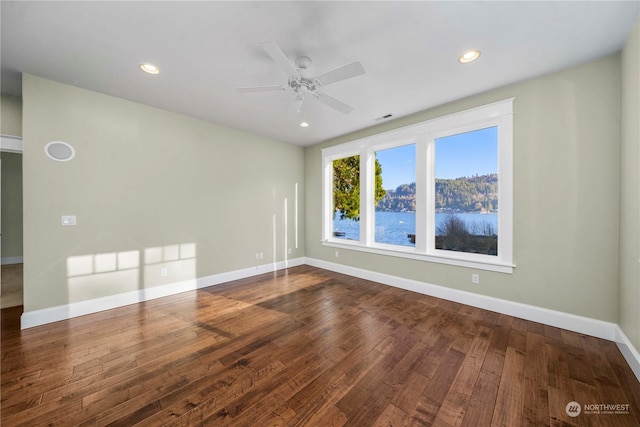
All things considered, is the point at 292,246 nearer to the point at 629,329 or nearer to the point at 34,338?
the point at 34,338

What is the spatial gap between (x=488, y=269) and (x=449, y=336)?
118cm

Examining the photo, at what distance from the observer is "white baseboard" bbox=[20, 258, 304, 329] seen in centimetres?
268

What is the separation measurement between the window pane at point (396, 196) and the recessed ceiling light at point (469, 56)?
1.55m

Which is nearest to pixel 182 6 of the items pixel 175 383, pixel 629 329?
pixel 175 383

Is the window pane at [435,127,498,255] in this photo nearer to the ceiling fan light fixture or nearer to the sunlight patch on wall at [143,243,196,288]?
the ceiling fan light fixture

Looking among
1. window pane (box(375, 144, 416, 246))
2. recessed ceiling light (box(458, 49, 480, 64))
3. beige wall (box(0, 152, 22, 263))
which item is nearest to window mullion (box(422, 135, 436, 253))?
window pane (box(375, 144, 416, 246))

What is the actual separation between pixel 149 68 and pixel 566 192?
470cm

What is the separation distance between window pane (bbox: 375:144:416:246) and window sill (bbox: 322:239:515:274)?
0.21 m

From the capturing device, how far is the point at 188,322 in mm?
2770

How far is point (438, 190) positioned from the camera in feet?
11.9

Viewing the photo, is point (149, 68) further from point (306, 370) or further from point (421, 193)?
point (421, 193)

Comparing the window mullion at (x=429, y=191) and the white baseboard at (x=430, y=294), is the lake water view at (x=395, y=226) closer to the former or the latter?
the window mullion at (x=429, y=191)

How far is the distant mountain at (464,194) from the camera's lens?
3.14 metres

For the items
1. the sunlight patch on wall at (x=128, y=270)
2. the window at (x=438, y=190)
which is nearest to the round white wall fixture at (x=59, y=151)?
the sunlight patch on wall at (x=128, y=270)
